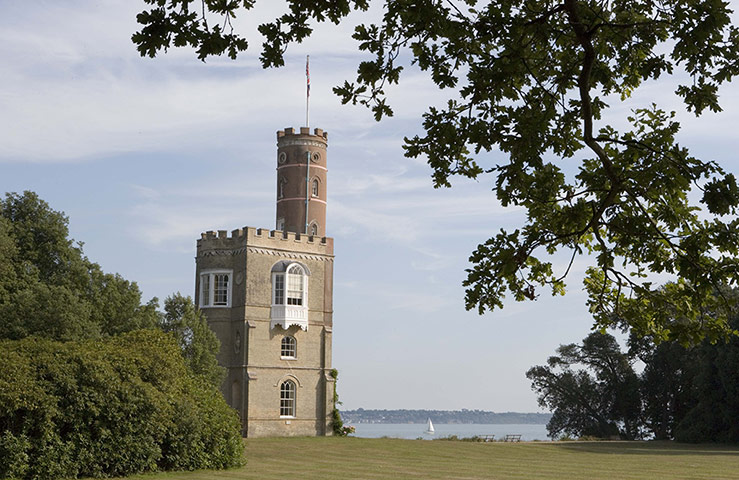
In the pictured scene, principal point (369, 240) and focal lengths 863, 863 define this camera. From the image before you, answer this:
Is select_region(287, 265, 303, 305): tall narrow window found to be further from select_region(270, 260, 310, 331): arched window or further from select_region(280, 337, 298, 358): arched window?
select_region(280, 337, 298, 358): arched window

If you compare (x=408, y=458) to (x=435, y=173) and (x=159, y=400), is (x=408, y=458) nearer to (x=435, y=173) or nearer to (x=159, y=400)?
(x=159, y=400)

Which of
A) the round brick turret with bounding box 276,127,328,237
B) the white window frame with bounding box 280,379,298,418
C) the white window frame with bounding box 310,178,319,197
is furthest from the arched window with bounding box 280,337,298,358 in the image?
the white window frame with bounding box 310,178,319,197

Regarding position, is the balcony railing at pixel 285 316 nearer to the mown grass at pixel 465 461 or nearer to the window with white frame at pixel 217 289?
the window with white frame at pixel 217 289

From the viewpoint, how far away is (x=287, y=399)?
4666cm

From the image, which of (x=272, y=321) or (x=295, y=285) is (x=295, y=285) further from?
(x=272, y=321)

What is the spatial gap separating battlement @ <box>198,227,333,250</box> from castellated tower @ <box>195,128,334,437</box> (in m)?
0.05

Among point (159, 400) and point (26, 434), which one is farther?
point (159, 400)

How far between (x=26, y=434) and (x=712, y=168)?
19852 mm

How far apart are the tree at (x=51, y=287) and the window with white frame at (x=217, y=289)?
43.4ft

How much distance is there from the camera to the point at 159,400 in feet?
82.2

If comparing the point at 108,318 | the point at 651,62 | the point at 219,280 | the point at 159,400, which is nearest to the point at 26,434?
the point at 159,400

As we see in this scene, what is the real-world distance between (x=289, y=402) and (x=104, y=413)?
2334 cm

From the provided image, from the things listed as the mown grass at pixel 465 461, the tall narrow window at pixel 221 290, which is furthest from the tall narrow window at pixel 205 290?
the mown grass at pixel 465 461

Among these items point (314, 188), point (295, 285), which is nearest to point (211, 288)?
point (295, 285)
